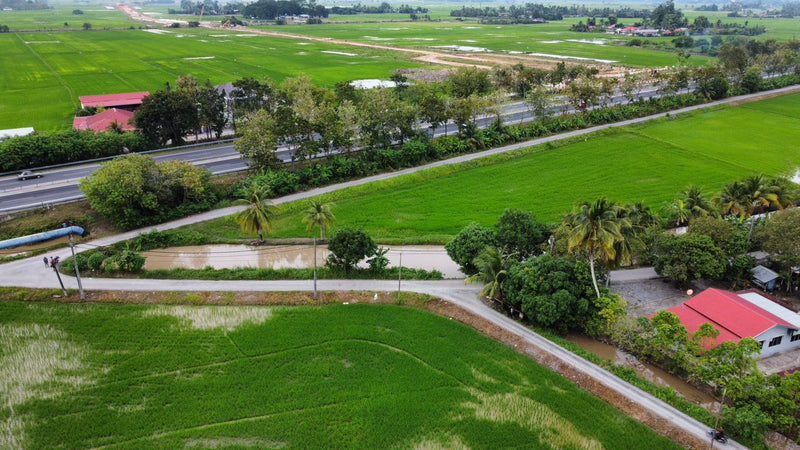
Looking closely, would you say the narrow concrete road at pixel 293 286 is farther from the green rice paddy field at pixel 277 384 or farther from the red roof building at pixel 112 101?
the red roof building at pixel 112 101

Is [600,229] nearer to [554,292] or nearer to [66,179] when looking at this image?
[554,292]

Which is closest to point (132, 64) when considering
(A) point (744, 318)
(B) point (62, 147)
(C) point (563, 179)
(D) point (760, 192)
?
(B) point (62, 147)

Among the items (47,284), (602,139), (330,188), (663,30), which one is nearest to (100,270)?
(47,284)

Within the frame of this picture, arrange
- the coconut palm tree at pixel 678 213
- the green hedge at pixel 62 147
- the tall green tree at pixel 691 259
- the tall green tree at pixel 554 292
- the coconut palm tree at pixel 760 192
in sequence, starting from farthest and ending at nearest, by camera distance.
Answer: the green hedge at pixel 62 147 < the coconut palm tree at pixel 678 213 < the coconut palm tree at pixel 760 192 < the tall green tree at pixel 691 259 < the tall green tree at pixel 554 292

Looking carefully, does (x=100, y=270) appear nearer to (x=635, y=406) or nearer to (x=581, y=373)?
(x=581, y=373)

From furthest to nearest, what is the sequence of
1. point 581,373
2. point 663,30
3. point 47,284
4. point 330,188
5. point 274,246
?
point 663,30, point 330,188, point 274,246, point 47,284, point 581,373

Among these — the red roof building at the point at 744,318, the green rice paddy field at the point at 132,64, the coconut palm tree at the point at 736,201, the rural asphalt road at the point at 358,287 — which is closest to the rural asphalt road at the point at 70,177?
the rural asphalt road at the point at 358,287
